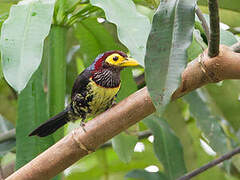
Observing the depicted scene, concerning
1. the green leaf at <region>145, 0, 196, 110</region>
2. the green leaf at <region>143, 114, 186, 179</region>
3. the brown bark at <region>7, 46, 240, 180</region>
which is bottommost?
the green leaf at <region>143, 114, 186, 179</region>

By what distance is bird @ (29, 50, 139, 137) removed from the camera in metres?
1.71

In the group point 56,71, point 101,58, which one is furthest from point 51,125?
point 101,58

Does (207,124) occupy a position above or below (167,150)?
above

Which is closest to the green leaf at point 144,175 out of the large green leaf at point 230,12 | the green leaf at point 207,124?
the green leaf at point 207,124

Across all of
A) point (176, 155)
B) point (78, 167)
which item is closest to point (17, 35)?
point (176, 155)

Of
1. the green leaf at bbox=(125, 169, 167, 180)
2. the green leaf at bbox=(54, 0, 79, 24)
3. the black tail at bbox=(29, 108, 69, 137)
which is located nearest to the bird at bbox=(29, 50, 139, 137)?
the black tail at bbox=(29, 108, 69, 137)

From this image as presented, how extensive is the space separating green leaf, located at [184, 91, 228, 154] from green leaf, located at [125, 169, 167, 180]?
Result: 1.14 feet

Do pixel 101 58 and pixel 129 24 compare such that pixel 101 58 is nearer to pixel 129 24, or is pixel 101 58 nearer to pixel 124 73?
pixel 124 73

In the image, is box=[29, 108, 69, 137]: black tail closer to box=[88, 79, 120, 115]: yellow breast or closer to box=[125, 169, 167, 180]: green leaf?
box=[88, 79, 120, 115]: yellow breast

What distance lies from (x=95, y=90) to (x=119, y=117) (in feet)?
1.93

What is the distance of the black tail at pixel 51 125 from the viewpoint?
5.47 ft

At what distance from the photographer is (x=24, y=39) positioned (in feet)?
4.15

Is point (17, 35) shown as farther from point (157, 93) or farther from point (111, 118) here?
point (157, 93)

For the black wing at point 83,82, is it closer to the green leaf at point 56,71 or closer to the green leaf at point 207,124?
the green leaf at point 56,71
